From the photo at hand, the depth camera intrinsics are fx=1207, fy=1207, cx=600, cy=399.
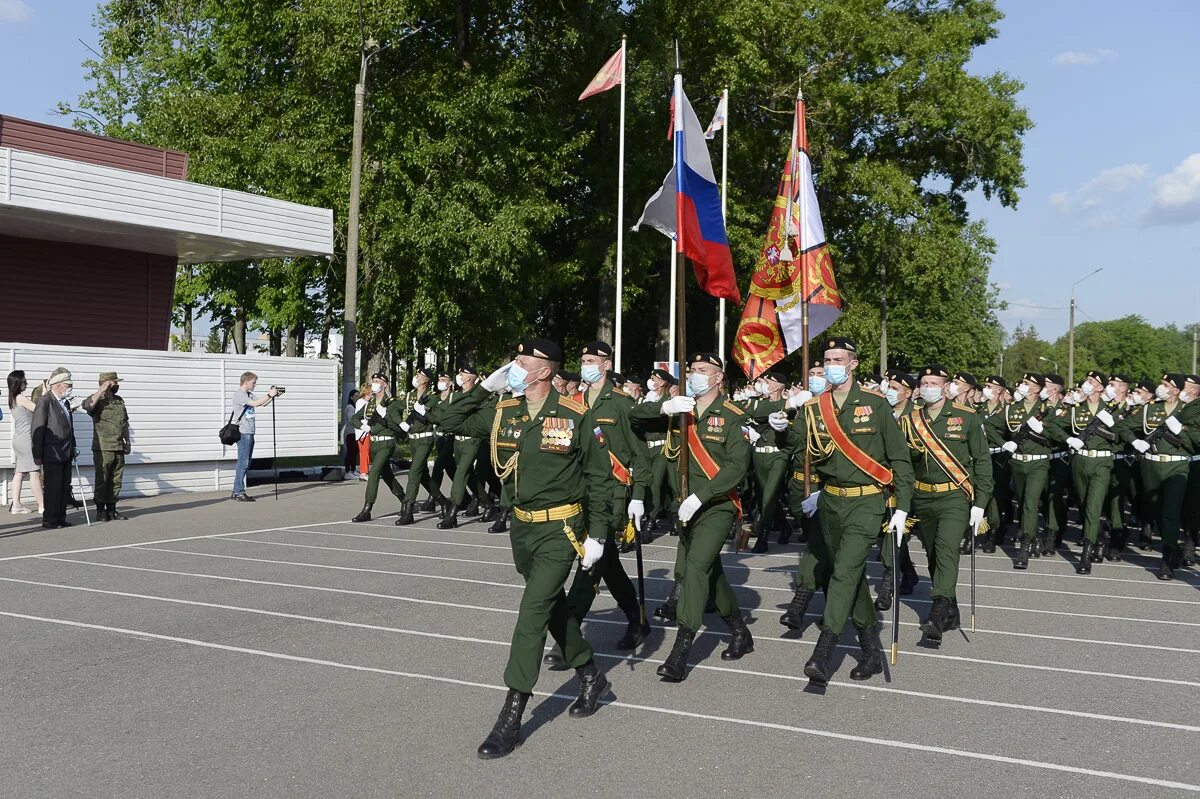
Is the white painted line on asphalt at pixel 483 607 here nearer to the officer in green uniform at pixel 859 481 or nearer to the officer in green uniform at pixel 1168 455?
the officer in green uniform at pixel 859 481

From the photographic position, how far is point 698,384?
8062 mm

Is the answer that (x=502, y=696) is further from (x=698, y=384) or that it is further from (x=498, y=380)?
(x=698, y=384)

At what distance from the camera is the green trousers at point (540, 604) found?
580 centimetres

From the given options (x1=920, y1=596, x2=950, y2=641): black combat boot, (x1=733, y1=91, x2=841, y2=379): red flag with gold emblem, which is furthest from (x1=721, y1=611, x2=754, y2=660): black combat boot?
(x1=733, y1=91, x2=841, y2=379): red flag with gold emblem

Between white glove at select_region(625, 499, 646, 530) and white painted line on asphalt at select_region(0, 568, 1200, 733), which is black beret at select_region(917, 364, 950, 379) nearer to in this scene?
white glove at select_region(625, 499, 646, 530)

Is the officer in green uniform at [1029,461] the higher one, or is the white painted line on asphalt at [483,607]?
the officer in green uniform at [1029,461]

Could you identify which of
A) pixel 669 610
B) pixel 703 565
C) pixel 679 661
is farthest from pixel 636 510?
pixel 669 610

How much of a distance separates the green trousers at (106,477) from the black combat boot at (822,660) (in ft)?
37.1

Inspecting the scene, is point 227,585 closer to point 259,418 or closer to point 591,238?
point 259,418

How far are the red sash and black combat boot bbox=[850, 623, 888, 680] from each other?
36.6 inches

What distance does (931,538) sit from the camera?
29.2 ft

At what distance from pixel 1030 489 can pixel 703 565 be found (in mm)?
6602

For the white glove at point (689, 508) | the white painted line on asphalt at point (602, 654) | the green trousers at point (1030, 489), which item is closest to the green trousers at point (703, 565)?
the white glove at point (689, 508)

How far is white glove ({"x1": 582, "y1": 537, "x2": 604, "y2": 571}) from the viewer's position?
6.11 metres
